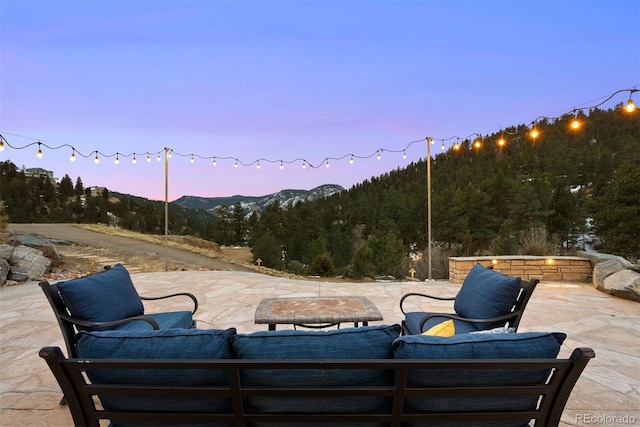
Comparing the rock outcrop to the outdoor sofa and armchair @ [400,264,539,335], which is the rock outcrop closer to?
armchair @ [400,264,539,335]

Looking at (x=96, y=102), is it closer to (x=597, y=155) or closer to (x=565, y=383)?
(x=565, y=383)

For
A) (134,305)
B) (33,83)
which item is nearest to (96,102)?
(33,83)

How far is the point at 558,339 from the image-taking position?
1054 millimetres

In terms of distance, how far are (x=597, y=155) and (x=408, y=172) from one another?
20.8 metres

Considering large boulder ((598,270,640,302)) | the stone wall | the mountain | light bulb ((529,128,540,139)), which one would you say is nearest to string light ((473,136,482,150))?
light bulb ((529,128,540,139))

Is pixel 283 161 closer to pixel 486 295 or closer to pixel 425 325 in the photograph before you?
pixel 425 325

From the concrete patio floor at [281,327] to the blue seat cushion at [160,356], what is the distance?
1.24 m

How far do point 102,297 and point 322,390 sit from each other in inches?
75.3

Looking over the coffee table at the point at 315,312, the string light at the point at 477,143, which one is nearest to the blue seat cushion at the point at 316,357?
the coffee table at the point at 315,312

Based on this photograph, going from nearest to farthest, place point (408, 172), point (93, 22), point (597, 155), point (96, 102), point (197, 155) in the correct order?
point (93, 22) → point (197, 155) → point (96, 102) → point (597, 155) → point (408, 172)

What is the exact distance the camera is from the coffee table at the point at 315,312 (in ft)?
7.72

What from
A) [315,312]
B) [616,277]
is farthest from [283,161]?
[616,277]

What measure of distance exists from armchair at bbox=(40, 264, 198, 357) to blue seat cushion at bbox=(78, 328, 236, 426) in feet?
3.40

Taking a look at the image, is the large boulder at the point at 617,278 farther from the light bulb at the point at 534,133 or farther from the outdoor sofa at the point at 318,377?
the outdoor sofa at the point at 318,377
